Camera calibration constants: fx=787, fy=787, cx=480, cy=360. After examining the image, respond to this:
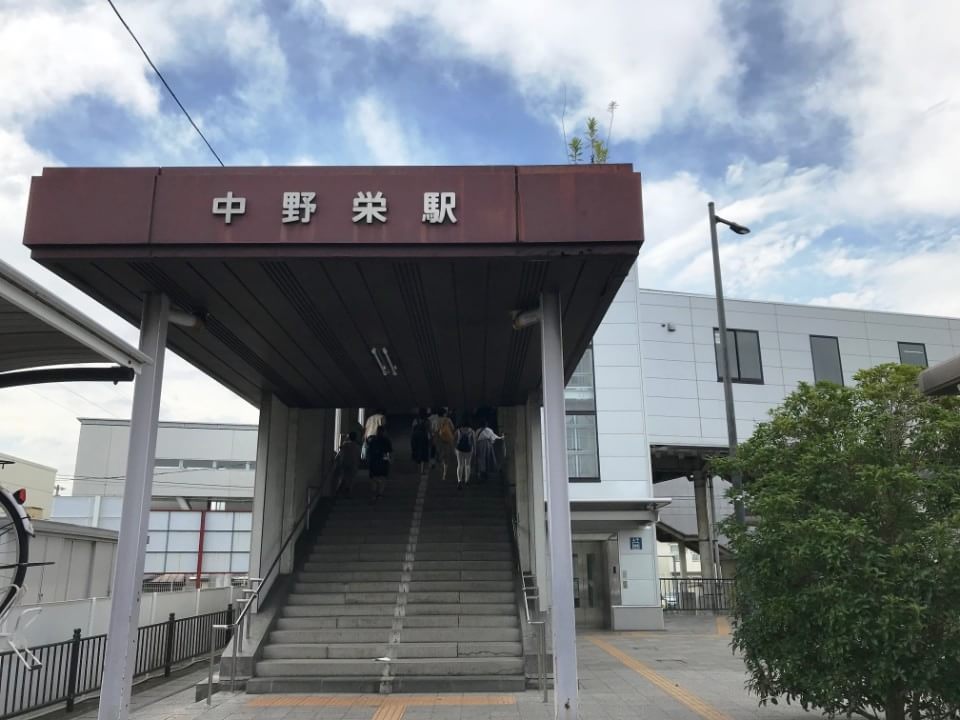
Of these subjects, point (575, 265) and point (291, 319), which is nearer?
point (575, 265)

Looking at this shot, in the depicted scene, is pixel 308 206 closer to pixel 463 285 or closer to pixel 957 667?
pixel 463 285

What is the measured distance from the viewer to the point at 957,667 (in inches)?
237

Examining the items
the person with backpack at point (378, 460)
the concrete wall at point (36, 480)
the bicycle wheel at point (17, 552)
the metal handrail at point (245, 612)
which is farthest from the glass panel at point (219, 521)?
the bicycle wheel at point (17, 552)

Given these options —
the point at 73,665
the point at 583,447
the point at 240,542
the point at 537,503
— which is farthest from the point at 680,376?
the point at 73,665

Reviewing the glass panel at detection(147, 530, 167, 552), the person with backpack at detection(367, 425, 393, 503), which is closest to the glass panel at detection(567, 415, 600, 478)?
the person with backpack at detection(367, 425, 393, 503)

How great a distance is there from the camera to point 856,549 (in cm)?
630

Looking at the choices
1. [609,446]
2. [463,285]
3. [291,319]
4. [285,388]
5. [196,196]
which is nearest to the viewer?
[196,196]

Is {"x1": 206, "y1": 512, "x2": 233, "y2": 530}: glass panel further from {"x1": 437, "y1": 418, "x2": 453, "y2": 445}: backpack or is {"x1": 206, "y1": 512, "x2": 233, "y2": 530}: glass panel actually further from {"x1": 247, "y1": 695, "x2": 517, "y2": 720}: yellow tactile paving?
{"x1": 247, "y1": 695, "x2": 517, "y2": 720}: yellow tactile paving

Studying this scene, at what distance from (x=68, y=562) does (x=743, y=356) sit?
1930 cm

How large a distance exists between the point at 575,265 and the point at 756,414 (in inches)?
733

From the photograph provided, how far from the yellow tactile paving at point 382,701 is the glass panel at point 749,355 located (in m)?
17.3

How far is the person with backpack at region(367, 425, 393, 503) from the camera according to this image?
14.4m

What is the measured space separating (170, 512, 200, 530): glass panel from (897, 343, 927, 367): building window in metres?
24.4

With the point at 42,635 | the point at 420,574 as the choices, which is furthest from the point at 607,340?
the point at 42,635
